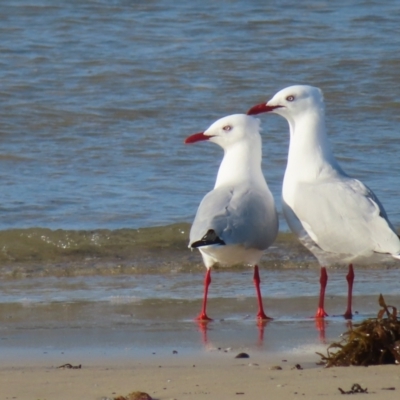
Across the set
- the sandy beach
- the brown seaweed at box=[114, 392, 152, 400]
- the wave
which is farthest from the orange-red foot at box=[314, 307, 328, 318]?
the brown seaweed at box=[114, 392, 152, 400]

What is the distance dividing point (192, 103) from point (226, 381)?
8.15m

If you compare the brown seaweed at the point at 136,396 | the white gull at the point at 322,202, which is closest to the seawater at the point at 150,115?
the white gull at the point at 322,202

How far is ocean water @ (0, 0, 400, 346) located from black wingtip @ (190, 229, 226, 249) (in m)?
0.61

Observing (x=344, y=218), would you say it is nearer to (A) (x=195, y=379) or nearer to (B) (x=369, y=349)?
(B) (x=369, y=349)

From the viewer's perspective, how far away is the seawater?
7.69 m

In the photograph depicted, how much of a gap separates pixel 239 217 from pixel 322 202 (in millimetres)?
472

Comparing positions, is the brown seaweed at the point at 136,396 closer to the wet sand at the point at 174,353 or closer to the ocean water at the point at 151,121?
the wet sand at the point at 174,353

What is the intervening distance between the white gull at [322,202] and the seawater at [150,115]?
2.76 ft

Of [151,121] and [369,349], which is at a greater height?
[151,121]

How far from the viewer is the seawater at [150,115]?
7.69m

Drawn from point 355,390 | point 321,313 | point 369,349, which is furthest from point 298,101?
point 355,390

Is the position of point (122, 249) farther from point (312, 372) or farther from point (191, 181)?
point (312, 372)

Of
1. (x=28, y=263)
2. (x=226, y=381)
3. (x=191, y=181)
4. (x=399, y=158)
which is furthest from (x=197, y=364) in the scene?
(x=399, y=158)

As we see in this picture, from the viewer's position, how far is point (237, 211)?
580 centimetres
